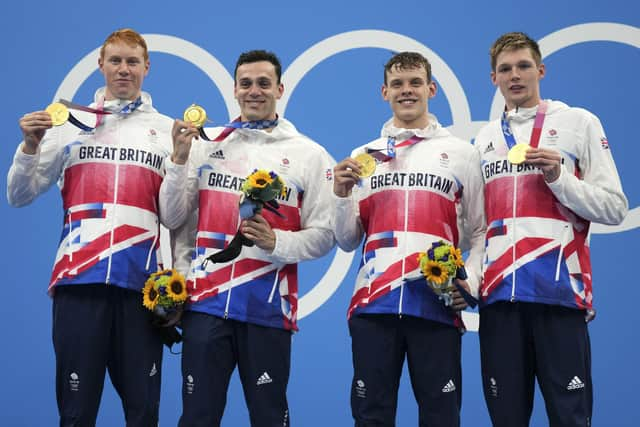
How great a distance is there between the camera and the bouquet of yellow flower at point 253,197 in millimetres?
3779

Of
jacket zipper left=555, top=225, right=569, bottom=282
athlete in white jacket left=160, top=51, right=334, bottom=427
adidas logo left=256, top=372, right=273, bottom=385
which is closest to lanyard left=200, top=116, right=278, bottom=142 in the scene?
athlete in white jacket left=160, top=51, right=334, bottom=427

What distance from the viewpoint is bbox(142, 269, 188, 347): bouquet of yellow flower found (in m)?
3.89

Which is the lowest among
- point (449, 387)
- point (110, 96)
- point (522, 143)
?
point (449, 387)

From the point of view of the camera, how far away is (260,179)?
12.4 ft

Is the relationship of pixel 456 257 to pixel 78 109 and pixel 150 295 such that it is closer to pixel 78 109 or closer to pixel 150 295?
pixel 150 295

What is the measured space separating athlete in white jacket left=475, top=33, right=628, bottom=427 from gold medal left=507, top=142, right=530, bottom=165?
11 mm

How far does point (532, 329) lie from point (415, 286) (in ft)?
1.84

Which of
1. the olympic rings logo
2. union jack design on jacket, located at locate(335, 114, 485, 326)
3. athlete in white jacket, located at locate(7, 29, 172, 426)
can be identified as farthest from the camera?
the olympic rings logo

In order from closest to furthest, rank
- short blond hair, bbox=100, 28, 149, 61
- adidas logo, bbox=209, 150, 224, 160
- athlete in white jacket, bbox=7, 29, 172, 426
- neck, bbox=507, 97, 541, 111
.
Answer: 1. athlete in white jacket, bbox=7, 29, 172, 426
2. neck, bbox=507, 97, 541, 111
3. adidas logo, bbox=209, 150, 224, 160
4. short blond hair, bbox=100, 28, 149, 61

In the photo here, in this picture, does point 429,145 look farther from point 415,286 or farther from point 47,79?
point 47,79

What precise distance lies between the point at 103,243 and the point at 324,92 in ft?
8.17

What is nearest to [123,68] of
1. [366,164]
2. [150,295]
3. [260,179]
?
[260,179]

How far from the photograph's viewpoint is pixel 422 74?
4.20 meters

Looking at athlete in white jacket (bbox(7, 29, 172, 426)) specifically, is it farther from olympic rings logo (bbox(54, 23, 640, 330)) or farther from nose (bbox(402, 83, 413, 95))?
olympic rings logo (bbox(54, 23, 640, 330))
